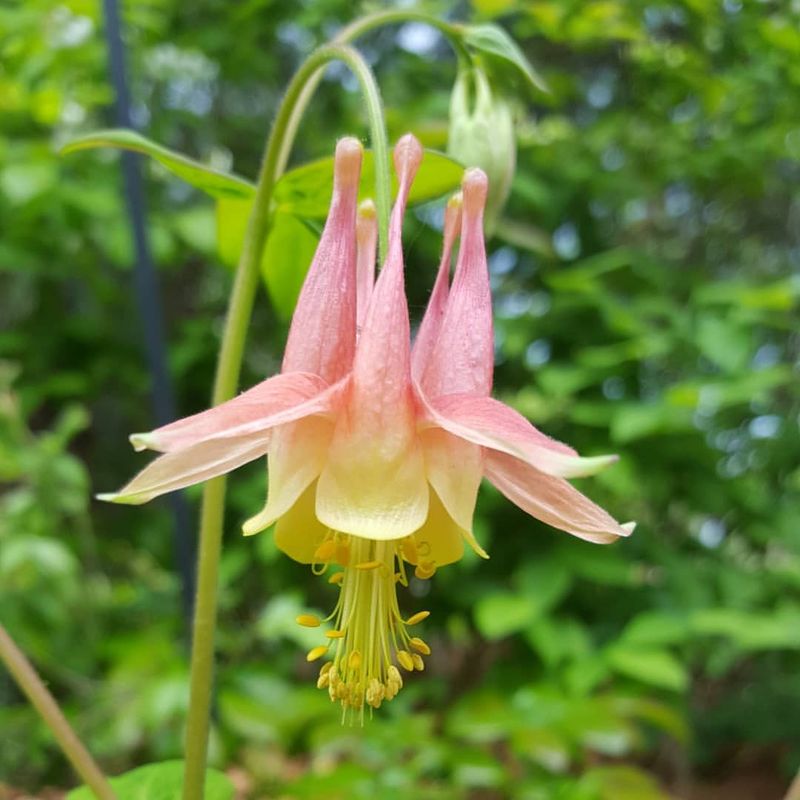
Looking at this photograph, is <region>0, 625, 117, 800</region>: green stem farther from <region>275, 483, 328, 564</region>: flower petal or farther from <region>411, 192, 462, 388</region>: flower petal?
<region>411, 192, 462, 388</region>: flower petal

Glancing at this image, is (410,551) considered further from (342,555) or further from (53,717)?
(53,717)

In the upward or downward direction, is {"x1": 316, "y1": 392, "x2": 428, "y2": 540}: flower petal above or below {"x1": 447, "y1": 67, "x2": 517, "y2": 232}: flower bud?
below

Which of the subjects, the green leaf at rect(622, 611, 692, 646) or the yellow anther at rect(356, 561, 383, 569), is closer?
the yellow anther at rect(356, 561, 383, 569)

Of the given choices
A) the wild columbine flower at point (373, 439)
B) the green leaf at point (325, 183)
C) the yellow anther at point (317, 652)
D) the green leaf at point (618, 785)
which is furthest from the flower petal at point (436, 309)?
the green leaf at point (618, 785)

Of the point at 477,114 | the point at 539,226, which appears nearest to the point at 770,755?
the point at 539,226

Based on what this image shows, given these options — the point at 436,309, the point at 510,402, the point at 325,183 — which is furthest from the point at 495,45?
the point at 510,402

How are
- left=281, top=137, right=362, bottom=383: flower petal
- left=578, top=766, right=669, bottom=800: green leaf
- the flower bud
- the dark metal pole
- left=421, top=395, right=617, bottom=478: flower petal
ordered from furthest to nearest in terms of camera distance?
left=578, top=766, right=669, bottom=800: green leaf → the dark metal pole → the flower bud → left=281, top=137, right=362, bottom=383: flower petal → left=421, top=395, right=617, bottom=478: flower petal

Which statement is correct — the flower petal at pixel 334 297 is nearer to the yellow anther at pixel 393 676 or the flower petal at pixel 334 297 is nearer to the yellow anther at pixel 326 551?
the yellow anther at pixel 326 551

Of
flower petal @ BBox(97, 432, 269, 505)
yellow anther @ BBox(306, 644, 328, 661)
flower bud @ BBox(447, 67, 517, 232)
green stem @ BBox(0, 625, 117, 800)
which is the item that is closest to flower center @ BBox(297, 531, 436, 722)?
yellow anther @ BBox(306, 644, 328, 661)
